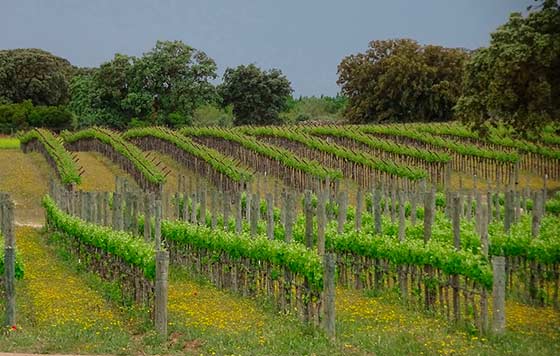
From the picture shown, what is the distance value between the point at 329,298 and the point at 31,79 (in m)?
78.7

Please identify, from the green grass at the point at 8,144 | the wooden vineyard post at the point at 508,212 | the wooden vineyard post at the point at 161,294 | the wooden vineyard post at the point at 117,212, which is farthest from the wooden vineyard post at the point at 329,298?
the green grass at the point at 8,144

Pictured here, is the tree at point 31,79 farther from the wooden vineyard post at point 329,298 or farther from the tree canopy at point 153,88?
the wooden vineyard post at point 329,298

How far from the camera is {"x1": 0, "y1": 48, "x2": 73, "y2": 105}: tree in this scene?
8475 centimetres

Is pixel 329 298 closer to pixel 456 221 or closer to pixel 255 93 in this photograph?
pixel 456 221

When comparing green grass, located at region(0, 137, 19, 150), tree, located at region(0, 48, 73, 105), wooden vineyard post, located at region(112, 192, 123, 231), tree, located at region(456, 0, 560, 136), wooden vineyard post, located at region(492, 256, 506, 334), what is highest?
tree, located at region(0, 48, 73, 105)

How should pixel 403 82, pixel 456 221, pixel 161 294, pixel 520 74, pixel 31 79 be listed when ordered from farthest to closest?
1. pixel 31 79
2. pixel 403 82
3. pixel 520 74
4. pixel 456 221
5. pixel 161 294

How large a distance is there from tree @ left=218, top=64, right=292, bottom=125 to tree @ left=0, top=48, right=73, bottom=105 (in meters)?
19.6

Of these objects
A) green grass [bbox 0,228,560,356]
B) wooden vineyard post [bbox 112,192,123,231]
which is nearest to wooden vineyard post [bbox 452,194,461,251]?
green grass [bbox 0,228,560,356]

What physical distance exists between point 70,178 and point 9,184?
6.22m

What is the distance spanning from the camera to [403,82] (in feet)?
228

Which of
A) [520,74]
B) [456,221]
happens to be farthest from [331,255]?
[520,74]

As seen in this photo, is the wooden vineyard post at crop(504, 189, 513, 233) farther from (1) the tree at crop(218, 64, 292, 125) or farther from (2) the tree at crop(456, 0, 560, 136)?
(1) the tree at crop(218, 64, 292, 125)

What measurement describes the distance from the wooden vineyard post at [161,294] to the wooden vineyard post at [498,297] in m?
5.02

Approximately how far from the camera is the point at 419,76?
70062 mm
